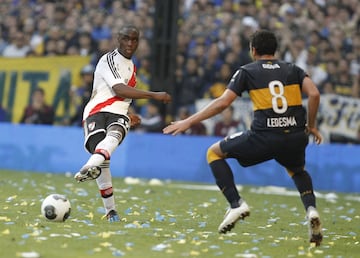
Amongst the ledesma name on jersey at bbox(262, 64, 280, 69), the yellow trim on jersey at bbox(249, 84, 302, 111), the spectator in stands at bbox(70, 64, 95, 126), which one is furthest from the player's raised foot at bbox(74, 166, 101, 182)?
the spectator in stands at bbox(70, 64, 95, 126)

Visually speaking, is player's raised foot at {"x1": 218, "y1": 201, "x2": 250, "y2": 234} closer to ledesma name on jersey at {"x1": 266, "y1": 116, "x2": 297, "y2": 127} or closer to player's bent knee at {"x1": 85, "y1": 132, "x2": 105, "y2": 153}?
ledesma name on jersey at {"x1": 266, "y1": 116, "x2": 297, "y2": 127}

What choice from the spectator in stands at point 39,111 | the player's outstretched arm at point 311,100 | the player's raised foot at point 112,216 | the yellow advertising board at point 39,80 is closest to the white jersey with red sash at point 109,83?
the player's raised foot at point 112,216

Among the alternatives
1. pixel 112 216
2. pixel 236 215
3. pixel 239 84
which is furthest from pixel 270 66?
pixel 112 216

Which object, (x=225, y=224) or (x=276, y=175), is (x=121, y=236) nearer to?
(x=225, y=224)

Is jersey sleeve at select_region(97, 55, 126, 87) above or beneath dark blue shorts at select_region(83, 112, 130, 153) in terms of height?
above

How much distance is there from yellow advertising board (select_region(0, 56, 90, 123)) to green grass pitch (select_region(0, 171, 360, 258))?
16.2 feet

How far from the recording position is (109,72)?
10844 millimetres

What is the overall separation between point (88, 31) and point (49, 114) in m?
2.21

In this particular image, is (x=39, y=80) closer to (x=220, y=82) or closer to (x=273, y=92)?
(x=220, y=82)

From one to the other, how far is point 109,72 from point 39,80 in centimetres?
1185

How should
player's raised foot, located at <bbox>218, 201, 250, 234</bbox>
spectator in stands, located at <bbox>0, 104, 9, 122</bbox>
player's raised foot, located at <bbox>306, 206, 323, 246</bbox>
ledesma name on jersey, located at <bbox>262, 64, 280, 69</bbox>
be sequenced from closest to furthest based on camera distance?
player's raised foot, located at <bbox>306, 206, 323, 246</bbox> → player's raised foot, located at <bbox>218, 201, 250, 234</bbox> → ledesma name on jersey, located at <bbox>262, 64, 280, 69</bbox> → spectator in stands, located at <bbox>0, 104, 9, 122</bbox>

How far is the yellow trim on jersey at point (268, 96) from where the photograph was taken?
9.06 m

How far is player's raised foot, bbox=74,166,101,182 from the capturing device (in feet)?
32.7

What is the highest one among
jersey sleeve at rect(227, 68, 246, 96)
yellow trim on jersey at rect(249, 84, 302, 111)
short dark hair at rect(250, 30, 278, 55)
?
short dark hair at rect(250, 30, 278, 55)
